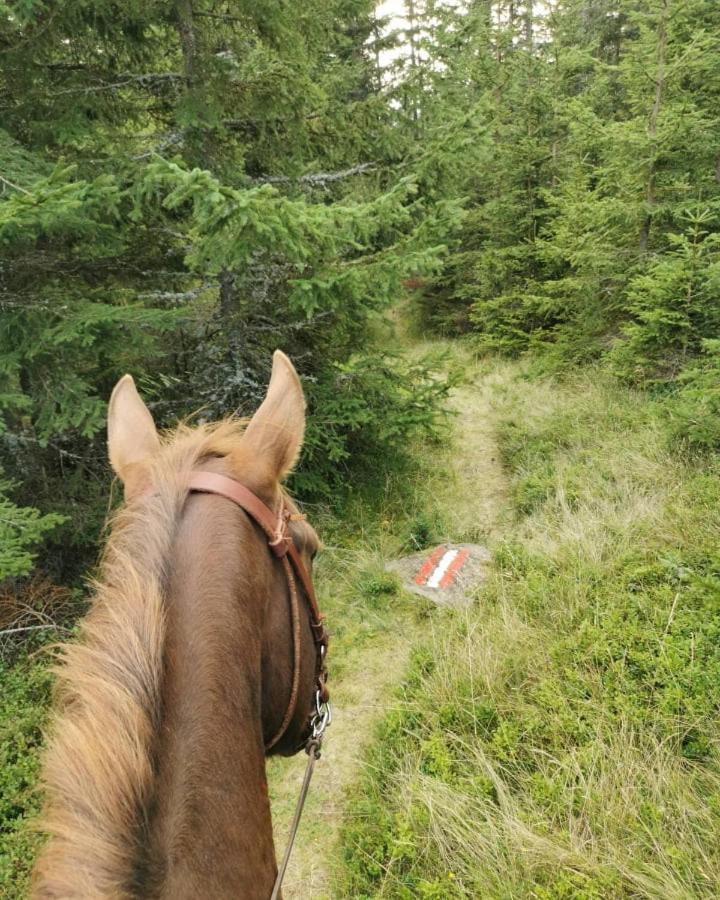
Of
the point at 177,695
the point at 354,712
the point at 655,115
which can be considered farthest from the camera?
the point at 655,115

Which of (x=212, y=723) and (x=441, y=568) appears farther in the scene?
(x=441, y=568)

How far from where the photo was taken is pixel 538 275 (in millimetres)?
11320

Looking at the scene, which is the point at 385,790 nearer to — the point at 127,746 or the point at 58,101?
the point at 127,746

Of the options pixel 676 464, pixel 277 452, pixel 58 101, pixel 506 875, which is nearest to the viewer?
pixel 277 452

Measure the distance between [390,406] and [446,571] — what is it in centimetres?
196

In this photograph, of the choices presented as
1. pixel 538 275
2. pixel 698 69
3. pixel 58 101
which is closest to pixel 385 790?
pixel 58 101

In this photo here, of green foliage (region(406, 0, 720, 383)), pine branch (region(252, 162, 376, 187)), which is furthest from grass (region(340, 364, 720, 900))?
pine branch (region(252, 162, 376, 187))

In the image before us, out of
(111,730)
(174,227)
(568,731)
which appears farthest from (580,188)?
(111,730)

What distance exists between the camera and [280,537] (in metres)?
1.27

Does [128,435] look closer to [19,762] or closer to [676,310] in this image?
[19,762]

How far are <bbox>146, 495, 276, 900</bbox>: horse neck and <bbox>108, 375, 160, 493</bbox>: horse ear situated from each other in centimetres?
35

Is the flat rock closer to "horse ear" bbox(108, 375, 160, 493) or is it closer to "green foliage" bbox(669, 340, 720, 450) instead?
"green foliage" bbox(669, 340, 720, 450)

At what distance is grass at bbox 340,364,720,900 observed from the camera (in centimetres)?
221

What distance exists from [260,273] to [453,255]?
27.9 feet
